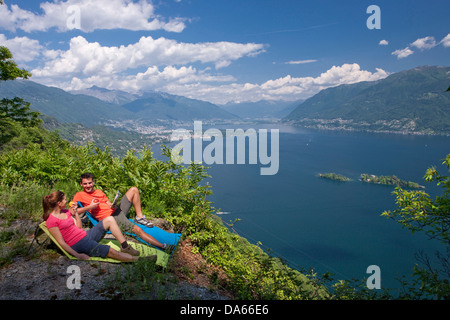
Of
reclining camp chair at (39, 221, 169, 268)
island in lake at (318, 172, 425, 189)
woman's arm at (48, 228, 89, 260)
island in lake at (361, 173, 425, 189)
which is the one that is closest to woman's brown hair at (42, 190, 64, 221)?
reclining camp chair at (39, 221, 169, 268)

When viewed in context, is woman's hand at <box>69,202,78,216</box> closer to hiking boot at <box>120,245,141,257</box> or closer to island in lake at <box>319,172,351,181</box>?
hiking boot at <box>120,245,141,257</box>

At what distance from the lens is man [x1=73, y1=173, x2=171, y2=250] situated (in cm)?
488

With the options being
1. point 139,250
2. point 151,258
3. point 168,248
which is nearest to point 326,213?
point 168,248

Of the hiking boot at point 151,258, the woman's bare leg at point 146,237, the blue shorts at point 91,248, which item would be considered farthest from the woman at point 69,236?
the woman's bare leg at point 146,237

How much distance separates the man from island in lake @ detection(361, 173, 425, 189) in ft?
290

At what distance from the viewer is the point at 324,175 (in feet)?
295

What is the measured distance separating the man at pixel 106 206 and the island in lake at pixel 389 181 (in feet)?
290

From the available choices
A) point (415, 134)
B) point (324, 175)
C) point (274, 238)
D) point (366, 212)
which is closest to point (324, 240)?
point (274, 238)

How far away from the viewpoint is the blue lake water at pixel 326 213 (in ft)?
157

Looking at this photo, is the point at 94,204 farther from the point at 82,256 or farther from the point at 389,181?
the point at 389,181

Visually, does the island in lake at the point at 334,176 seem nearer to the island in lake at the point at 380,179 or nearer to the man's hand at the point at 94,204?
the island in lake at the point at 380,179

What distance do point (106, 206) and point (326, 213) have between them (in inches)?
2614
